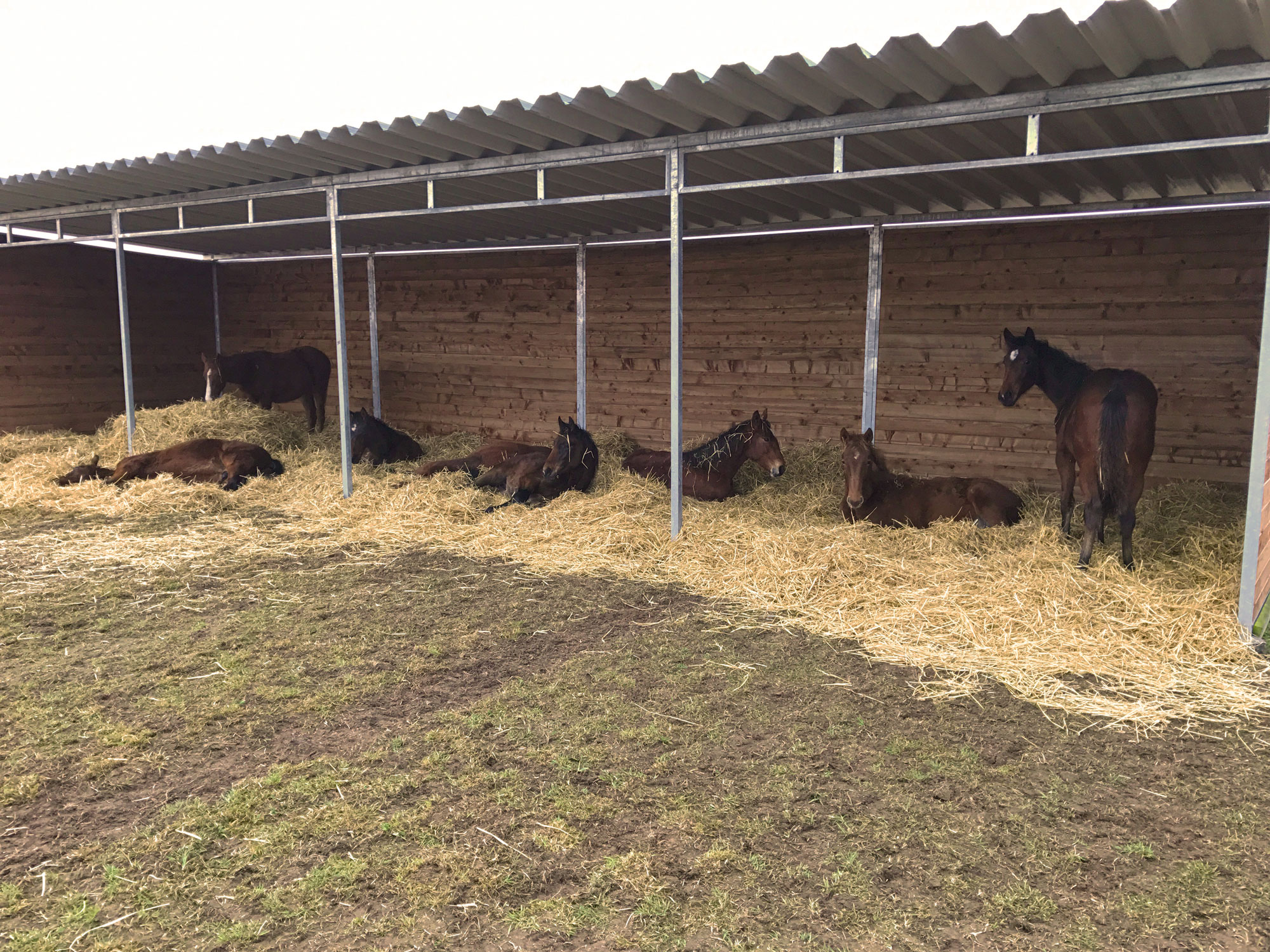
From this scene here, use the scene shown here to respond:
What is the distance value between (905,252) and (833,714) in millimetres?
6897

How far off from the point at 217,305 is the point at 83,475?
6696 millimetres

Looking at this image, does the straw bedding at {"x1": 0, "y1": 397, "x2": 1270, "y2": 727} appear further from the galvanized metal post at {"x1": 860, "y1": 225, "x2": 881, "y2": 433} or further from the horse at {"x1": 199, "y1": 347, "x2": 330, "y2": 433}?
the horse at {"x1": 199, "y1": 347, "x2": 330, "y2": 433}

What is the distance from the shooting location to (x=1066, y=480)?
620cm

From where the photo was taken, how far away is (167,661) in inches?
170

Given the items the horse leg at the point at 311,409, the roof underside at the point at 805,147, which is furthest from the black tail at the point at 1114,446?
the horse leg at the point at 311,409

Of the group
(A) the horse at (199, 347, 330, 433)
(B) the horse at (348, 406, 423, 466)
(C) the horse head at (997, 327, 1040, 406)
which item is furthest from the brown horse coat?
(C) the horse head at (997, 327, 1040, 406)

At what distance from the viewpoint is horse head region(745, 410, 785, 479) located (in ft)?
25.9

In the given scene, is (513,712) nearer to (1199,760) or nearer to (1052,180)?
(1199,760)

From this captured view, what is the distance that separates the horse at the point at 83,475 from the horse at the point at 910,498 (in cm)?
821

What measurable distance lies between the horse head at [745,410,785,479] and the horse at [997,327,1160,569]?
247cm

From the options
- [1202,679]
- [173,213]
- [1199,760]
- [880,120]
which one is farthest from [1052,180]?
[173,213]

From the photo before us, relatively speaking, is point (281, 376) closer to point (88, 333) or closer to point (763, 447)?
point (88, 333)

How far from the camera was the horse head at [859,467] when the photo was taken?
22.1 feet

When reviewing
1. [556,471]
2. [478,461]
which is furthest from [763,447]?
[478,461]
